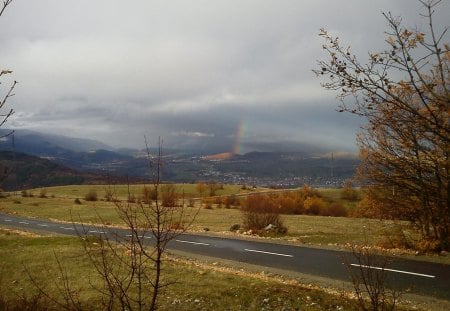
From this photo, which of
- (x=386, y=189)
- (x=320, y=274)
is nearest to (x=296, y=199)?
(x=386, y=189)

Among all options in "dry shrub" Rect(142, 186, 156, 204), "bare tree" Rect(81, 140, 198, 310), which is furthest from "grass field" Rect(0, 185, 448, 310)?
"dry shrub" Rect(142, 186, 156, 204)

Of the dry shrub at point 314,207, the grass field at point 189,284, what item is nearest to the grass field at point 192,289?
the grass field at point 189,284

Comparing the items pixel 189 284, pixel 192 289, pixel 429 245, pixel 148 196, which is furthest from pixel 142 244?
pixel 429 245

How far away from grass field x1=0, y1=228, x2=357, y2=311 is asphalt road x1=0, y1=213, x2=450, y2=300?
65.9 inches

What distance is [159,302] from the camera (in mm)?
11898

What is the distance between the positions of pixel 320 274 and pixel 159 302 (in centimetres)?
625

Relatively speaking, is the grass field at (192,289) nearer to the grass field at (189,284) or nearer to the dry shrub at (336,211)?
the grass field at (189,284)

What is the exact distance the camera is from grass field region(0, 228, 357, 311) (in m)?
11.3

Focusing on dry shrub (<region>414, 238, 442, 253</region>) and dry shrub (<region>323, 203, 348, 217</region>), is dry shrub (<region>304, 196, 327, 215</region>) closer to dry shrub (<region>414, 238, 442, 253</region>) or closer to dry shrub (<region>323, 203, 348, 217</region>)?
dry shrub (<region>323, 203, 348, 217</region>)

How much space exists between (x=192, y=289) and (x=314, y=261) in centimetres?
682

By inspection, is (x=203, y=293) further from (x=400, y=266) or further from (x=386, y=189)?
(x=386, y=189)

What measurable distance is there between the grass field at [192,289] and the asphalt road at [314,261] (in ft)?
5.49

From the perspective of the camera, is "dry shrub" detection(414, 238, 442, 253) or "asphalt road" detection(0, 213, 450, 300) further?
"dry shrub" detection(414, 238, 442, 253)

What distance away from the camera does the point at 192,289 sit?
41.9 feet
